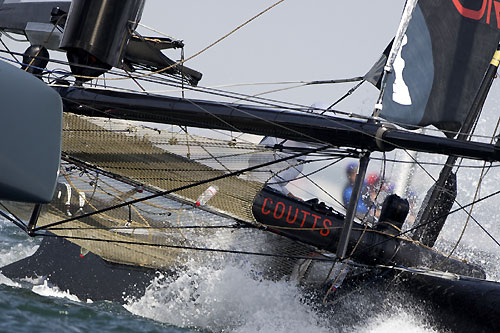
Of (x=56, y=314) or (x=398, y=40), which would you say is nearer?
(x=56, y=314)

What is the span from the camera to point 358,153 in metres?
6.69

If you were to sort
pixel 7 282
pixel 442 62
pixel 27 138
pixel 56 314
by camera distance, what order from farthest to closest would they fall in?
pixel 442 62
pixel 7 282
pixel 56 314
pixel 27 138

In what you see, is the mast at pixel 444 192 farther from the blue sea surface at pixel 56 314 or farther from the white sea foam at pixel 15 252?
the white sea foam at pixel 15 252

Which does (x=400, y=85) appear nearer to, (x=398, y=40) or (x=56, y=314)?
(x=398, y=40)

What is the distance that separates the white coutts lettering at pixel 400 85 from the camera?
8.13 m

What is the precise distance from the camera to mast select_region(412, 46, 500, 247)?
8.89 meters

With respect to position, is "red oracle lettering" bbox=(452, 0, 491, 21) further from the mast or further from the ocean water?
the ocean water

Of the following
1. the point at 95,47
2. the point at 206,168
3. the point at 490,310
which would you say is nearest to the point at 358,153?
the point at 206,168

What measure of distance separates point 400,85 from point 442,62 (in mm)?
1028

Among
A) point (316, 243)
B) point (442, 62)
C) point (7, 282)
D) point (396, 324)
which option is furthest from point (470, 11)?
point (7, 282)

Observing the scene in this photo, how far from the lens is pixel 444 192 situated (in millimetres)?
8992

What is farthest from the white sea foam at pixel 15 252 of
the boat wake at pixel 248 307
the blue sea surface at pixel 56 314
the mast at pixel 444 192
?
the mast at pixel 444 192

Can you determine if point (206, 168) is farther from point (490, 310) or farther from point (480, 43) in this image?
point (480, 43)

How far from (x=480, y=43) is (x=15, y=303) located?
6.18m
